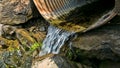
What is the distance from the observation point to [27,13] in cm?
722

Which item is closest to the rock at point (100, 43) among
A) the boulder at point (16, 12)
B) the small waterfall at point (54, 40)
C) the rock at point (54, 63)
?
the rock at point (54, 63)

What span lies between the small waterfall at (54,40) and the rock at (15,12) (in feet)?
3.27

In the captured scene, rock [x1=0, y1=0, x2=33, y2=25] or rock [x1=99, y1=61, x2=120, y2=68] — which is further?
rock [x1=0, y1=0, x2=33, y2=25]

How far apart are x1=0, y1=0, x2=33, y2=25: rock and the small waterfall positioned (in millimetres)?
997

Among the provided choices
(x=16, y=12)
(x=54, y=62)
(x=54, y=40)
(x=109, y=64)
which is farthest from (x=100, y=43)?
(x=16, y=12)

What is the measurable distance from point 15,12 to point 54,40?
1656 millimetres

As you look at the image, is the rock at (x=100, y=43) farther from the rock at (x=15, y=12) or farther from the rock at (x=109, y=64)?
Answer: the rock at (x=15, y=12)

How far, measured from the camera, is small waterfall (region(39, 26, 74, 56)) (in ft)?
19.1

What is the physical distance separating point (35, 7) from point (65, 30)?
1.62 metres

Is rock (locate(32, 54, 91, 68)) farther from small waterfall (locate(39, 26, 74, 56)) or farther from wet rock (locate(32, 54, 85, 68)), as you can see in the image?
small waterfall (locate(39, 26, 74, 56))

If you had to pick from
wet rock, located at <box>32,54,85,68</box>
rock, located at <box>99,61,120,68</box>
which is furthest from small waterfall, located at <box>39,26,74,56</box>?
rock, located at <box>99,61,120,68</box>

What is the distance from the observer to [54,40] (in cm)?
611

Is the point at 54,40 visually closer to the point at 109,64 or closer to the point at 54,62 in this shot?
the point at 54,62

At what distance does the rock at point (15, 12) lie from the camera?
7.20 metres
